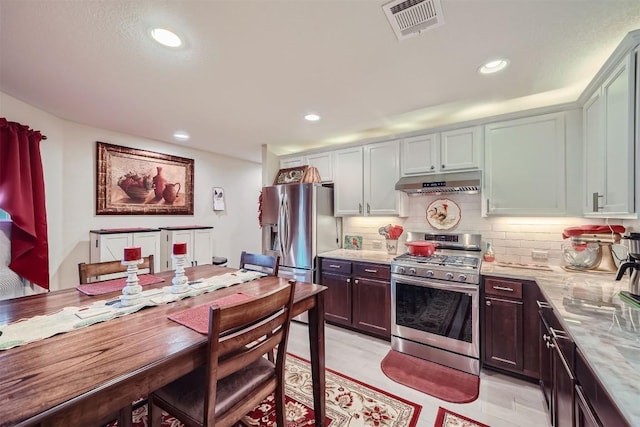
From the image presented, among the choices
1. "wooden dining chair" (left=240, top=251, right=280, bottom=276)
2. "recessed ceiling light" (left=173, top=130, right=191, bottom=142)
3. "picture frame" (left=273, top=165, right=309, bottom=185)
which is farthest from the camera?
"picture frame" (left=273, top=165, right=309, bottom=185)

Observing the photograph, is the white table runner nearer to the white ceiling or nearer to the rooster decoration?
the white ceiling

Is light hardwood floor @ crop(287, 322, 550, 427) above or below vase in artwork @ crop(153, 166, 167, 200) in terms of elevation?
below

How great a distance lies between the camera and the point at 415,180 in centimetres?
279

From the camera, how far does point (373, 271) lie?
2805 millimetres

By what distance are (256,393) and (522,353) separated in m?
2.09

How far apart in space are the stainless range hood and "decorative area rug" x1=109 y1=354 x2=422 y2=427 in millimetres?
1869

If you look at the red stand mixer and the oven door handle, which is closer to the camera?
the red stand mixer

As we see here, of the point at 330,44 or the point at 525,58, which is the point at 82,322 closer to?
the point at 330,44

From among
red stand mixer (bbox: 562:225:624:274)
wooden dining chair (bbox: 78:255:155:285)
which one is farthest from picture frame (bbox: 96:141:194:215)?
red stand mixer (bbox: 562:225:624:274)

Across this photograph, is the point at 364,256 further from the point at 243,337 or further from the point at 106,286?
the point at 106,286

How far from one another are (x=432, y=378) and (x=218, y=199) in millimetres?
4110

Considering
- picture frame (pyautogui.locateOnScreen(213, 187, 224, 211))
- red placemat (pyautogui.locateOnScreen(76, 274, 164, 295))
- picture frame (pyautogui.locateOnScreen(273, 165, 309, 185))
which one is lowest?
red placemat (pyautogui.locateOnScreen(76, 274, 164, 295))

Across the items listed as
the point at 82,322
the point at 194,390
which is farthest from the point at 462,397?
the point at 82,322

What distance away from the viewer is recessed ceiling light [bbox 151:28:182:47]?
5.03ft
